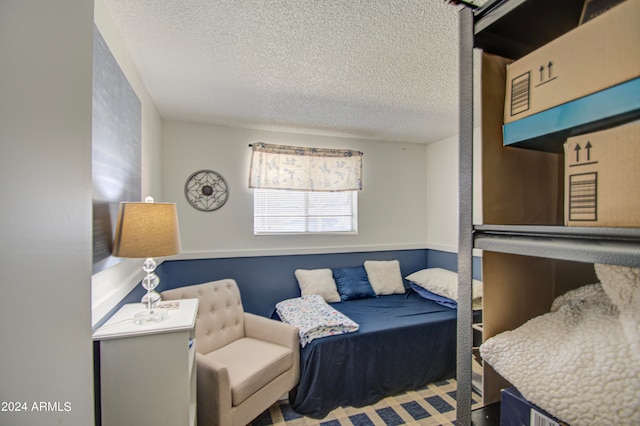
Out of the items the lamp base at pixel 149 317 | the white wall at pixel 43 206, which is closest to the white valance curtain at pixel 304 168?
the lamp base at pixel 149 317

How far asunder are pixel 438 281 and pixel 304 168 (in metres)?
2.08

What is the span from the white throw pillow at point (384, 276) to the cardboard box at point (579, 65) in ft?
10.6

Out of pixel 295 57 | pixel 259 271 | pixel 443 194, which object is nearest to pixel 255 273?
pixel 259 271

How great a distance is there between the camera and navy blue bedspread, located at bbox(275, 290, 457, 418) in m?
2.32

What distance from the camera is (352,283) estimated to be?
3438mm

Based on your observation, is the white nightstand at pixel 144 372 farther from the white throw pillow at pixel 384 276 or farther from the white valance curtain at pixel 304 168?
the white throw pillow at pixel 384 276

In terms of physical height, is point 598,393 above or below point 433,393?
above

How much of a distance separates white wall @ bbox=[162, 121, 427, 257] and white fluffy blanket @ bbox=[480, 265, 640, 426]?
304cm

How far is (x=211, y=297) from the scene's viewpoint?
253 cm

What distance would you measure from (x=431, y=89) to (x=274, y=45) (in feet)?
4.30

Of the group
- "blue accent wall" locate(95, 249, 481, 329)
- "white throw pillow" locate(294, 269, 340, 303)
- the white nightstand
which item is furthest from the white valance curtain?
the white nightstand

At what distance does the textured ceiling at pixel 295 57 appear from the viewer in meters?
1.43

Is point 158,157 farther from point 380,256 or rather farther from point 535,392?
point 535,392

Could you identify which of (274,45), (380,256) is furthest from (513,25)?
(380,256)
